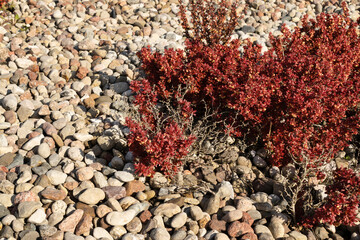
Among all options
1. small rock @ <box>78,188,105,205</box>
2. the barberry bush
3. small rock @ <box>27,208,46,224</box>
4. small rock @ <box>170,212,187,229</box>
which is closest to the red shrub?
the barberry bush

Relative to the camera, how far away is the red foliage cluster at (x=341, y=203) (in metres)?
3.23

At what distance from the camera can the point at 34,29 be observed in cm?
647

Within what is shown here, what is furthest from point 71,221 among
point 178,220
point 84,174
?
point 178,220

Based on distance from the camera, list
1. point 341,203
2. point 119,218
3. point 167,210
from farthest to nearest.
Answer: point 167,210 → point 119,218 → point 341,203

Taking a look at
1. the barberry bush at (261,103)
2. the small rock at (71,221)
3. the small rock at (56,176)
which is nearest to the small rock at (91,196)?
the small rock at (71,221)

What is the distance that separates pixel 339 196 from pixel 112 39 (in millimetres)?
4639

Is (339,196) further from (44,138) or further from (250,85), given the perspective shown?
(44,138)

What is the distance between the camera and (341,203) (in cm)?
323

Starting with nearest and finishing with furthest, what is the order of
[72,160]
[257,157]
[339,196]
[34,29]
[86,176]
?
1. [339,196]
2. [86,176]
3. [72,160]
4. [257,157]
5. [34,29]

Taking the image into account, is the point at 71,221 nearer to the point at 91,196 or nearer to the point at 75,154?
the point at 91,196

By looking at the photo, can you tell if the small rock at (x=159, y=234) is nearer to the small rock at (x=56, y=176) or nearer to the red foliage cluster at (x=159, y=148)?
the red foliage cluster at (x=159, y=148)

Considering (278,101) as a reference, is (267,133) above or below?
below

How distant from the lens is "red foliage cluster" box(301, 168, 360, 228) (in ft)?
10.6

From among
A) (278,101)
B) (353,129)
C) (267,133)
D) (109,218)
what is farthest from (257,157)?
(109,218)
